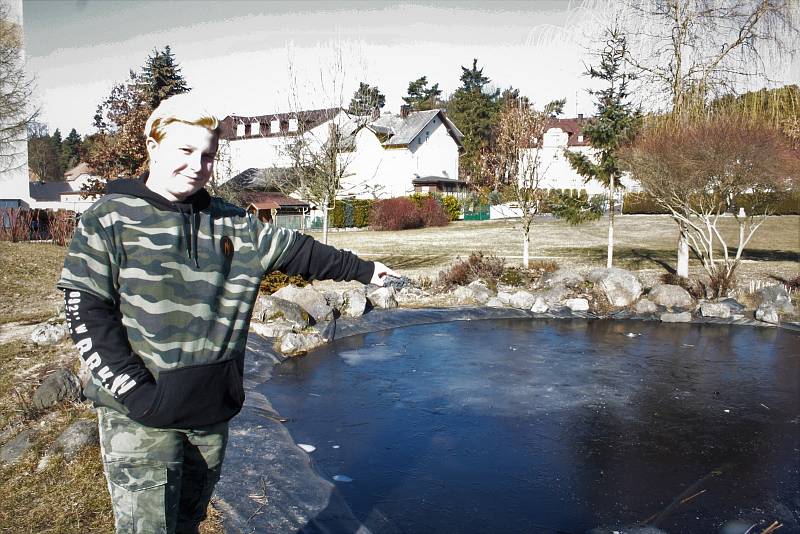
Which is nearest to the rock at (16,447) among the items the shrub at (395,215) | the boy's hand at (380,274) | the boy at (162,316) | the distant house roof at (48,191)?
the boy at (162,316)

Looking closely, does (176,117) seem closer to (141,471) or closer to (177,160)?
(177,160)

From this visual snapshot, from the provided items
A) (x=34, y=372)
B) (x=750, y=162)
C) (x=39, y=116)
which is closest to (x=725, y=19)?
(x=750, y=162)

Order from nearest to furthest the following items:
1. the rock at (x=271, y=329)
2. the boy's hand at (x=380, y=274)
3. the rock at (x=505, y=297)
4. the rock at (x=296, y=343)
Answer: the boy's hand at (x=380, y=274), the rock at (x=296, y=343), the rock at (x=271, y=329), the rock at (x=505, y=297)

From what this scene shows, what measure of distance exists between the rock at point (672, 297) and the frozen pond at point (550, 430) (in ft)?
6.52

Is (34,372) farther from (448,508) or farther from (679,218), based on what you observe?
(679,218)

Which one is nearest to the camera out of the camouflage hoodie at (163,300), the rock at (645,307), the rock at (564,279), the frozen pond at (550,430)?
the camouflage hoodie at (163,300)

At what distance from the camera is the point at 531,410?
612 cm

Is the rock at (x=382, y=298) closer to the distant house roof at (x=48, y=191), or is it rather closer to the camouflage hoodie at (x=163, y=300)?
the camouflage hoodie at (x=163, y=300)

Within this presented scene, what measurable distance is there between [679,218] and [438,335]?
6.92 m

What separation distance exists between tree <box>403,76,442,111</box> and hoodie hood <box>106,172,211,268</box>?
198 ft

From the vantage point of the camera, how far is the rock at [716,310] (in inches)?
427

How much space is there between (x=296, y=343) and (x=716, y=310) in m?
7.40

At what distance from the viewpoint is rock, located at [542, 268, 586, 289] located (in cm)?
1237

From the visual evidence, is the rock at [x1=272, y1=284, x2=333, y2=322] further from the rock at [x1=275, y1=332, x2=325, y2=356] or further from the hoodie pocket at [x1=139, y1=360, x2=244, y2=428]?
the hoodie pocket at [x1=139, y1=360, x2=244, y2=428]
